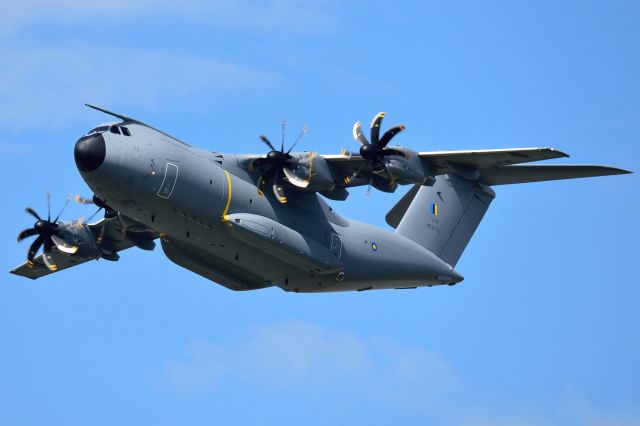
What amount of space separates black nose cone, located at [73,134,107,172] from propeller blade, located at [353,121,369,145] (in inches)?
200

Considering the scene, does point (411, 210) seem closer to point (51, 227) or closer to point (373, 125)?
point (373, 125)

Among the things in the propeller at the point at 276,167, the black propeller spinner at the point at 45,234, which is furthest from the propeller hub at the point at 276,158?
the black propeller spinner at the point at 45,234

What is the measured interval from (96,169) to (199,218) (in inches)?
86.6

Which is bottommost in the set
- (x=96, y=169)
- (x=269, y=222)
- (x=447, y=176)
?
(x=96, y=169)

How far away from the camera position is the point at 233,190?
22.8 m

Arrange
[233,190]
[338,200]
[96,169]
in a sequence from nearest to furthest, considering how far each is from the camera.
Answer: [96,169], [233,190], [338,200]

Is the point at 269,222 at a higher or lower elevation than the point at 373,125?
lower

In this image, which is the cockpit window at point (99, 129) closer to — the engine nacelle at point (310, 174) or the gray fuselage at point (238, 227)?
the gray fuselage at point (238, 227)

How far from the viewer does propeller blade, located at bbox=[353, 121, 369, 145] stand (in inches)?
926

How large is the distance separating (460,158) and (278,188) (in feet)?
12.4

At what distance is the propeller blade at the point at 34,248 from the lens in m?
27.0

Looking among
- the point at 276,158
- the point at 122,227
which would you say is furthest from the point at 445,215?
the point at 122,227

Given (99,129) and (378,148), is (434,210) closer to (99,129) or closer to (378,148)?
(378,148)

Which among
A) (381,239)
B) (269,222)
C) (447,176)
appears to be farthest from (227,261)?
(447,176)
